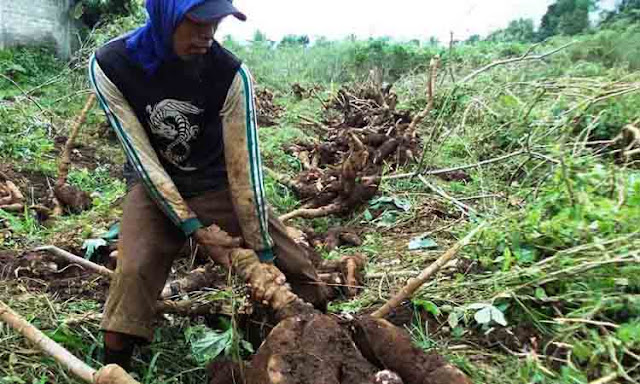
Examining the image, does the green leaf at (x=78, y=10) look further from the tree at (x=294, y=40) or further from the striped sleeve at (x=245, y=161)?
the striped sleeve at (x=245, y=161)

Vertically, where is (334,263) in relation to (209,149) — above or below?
below

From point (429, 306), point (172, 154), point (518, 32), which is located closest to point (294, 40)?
point (518, 32)

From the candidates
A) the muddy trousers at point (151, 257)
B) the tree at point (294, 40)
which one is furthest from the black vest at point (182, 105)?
the tree at point (294, 40)

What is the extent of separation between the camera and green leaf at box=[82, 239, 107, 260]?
314cm

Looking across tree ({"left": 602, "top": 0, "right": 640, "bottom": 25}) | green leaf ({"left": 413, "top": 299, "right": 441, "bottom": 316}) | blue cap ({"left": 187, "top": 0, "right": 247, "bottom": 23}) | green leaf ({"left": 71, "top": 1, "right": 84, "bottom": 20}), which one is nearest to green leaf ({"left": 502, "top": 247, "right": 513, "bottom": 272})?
green leaf ({"left": 413, "top": 299, "right": 441, "bottom": 316})

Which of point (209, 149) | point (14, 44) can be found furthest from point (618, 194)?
point (14, 44)

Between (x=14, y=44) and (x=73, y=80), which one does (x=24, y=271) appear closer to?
(x=73, y=80)

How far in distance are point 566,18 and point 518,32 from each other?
1.68 m

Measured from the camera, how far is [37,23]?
31.8 feet

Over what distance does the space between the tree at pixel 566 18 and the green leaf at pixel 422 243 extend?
45.8ft

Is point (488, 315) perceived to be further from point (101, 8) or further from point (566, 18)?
point (566, 18)

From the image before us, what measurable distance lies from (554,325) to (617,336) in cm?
27

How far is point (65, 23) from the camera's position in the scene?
401 inches

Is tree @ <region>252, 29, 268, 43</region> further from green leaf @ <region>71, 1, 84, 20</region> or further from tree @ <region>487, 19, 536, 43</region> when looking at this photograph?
green leaf @ <region>71, 1, 84, 20</region>
